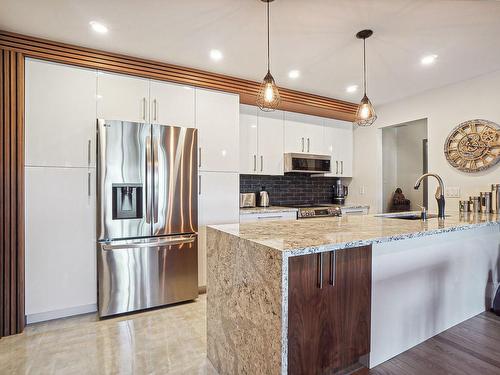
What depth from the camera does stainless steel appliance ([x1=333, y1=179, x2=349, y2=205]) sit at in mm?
4820

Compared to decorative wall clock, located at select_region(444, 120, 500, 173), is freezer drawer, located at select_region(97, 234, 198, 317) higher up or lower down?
lower down

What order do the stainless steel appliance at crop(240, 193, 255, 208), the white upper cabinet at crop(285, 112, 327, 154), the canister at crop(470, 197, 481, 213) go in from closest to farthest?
the canister at crop(470, 197, 481, 213) → the stainless steel appliance at crop(240, 193, 255, 208) → the white upper cabinet at crop(285, 112, 327, 154)

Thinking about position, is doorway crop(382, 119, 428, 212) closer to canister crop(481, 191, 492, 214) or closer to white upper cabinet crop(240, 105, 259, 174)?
canister crop(481, 191, 492, 214)

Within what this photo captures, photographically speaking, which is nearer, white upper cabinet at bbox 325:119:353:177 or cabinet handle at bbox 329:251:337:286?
cabinet handle at bbox 329:251:337:286

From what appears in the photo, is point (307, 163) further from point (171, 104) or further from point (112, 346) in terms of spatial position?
point (112, 346)

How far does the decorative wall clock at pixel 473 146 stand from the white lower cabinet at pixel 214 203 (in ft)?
8.64

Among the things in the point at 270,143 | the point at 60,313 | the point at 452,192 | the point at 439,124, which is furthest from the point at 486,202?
the point at 60,313

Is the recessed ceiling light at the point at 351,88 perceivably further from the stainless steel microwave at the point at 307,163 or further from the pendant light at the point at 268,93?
the pendant light at the point at 268,93

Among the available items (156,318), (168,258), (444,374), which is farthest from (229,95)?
(444,374)

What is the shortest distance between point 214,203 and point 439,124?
2982 mm

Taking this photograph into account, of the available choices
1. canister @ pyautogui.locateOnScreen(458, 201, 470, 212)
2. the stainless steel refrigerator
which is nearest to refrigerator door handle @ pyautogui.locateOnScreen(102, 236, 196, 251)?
the stainless steel refrigerator

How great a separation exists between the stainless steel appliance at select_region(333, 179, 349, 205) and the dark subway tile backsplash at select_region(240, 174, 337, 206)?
0.23 feet

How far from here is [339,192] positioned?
487cm

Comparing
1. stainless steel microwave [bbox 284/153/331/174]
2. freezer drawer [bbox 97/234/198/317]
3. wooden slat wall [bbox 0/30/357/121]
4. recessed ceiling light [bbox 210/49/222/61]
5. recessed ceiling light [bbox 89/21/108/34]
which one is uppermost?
recessed ceiling light [bbox 210/49/222/61]
